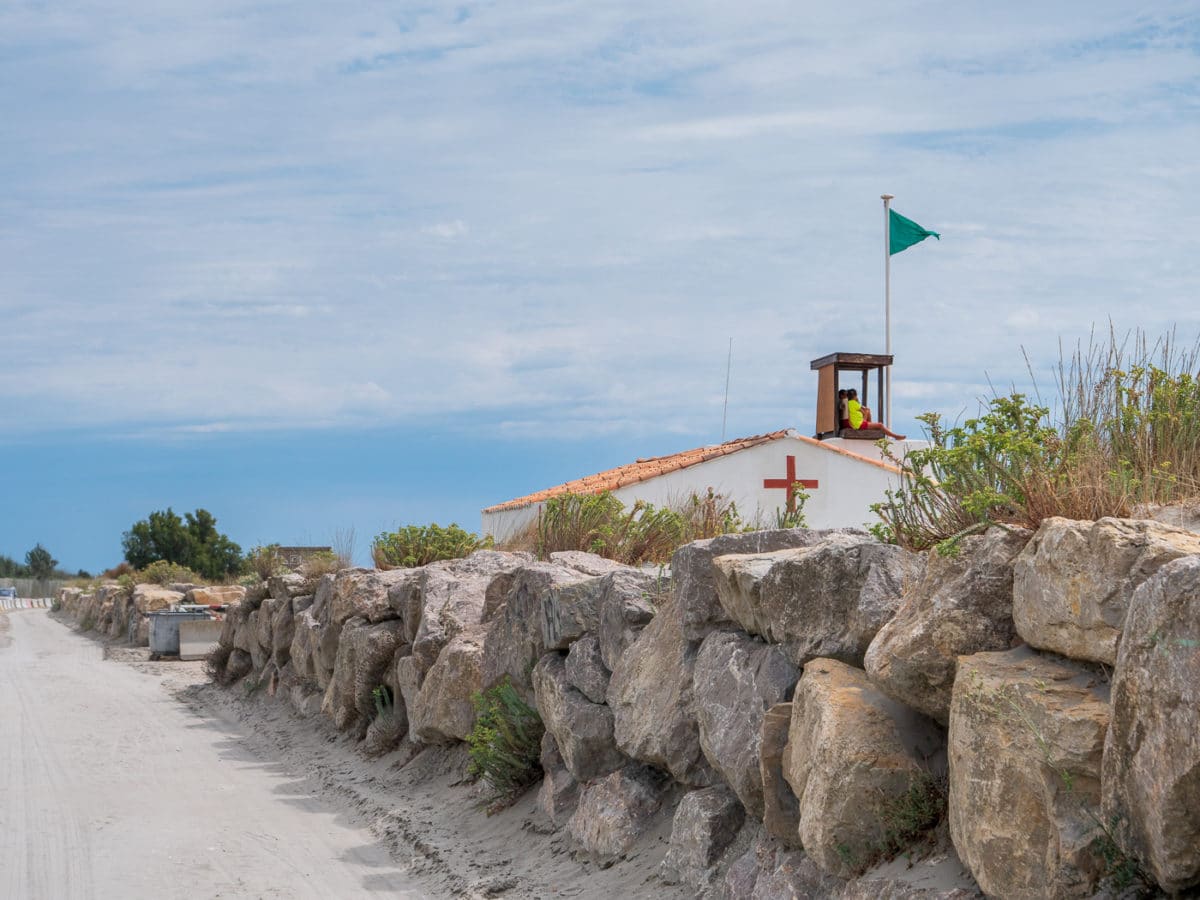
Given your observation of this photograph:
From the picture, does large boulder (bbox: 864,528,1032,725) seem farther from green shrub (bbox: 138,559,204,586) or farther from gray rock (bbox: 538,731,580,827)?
green shrub (bbox: 138,559,204,586)

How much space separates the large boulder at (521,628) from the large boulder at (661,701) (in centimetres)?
121

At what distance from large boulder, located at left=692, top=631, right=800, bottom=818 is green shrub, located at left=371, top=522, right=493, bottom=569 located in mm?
8378

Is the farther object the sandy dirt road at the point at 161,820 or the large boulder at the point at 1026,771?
the sandy dirt road at the point at 161,820

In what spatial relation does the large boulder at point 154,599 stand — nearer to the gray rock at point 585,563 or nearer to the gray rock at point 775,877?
the gray rock at point 585,563

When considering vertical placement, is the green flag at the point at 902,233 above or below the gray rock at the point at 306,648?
above

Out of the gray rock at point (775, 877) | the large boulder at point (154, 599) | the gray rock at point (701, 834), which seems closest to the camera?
the gray rock at point (775, 877)

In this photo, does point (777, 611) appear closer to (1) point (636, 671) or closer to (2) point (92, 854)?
(1) point (636, 671)

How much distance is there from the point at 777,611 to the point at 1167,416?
214 cm

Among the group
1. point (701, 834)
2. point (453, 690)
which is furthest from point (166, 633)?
point (701, 834)

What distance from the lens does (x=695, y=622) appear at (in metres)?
6.67

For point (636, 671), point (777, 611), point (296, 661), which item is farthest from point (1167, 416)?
point (296, 661)

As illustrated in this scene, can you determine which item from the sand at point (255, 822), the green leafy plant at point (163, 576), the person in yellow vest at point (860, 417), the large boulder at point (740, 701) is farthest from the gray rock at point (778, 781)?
the green leafy plant at point (163, 576)

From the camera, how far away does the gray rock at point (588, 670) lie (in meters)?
7.65

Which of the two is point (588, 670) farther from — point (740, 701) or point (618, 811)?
point (740, 701)
